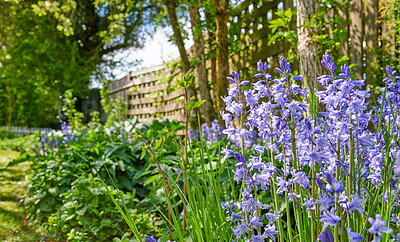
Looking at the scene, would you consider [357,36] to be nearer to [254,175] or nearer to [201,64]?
[201,64]

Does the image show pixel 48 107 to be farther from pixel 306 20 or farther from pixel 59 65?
pixel 306 20

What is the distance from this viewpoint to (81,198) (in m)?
2.42

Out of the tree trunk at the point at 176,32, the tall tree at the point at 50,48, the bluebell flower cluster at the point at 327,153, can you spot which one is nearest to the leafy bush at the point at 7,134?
the tall tree at the point at 50,48

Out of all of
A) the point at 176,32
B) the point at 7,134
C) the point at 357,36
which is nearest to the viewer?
the point at 357,36

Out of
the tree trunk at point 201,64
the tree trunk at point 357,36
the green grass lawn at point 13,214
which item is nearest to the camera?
the green grass lawn at point 13,214

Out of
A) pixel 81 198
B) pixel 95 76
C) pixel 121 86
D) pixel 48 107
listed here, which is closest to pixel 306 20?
pixel 81 198

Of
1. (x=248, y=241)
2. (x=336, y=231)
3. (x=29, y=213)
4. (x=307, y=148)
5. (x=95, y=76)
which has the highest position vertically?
(x=95, y=76)

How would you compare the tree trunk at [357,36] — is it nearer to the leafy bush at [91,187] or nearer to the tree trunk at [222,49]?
the tree trunk at [222,49]

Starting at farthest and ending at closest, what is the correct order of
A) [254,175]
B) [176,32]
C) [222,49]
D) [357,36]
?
[176,32]
[222,49]
[357,36]
[254,175]

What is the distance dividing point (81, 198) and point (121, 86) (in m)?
7.98

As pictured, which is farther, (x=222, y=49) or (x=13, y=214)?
(x=222, y=49)

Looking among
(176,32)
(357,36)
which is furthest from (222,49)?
(357,36)

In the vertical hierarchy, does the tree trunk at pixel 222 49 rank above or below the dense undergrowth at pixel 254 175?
above

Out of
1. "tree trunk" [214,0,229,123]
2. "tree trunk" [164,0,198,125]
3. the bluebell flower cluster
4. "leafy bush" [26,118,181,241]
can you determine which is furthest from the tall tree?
the bluebell flower cluster
